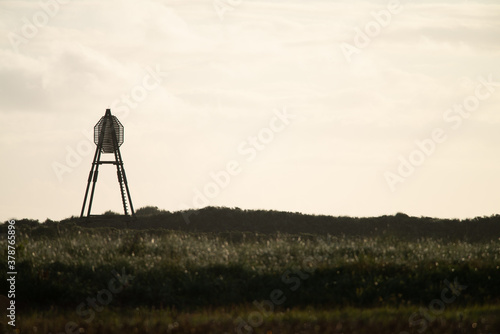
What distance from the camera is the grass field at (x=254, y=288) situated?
14.9 m

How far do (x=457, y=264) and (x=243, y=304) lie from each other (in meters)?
7.64

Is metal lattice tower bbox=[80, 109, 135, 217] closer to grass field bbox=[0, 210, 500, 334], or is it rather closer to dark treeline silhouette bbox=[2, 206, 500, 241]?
dark treeline silhouette bbox=[2, 206, 500, 241]

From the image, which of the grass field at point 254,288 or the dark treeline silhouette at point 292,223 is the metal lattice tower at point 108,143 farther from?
the grass field at point 254,288

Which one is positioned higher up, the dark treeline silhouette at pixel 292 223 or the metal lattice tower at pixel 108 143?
the metal lattice tower at pixel 108 143

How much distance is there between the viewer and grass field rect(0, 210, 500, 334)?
48.9 feet

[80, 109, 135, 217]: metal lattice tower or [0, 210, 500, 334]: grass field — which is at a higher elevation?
[80, 109, 135, 217]: metal lattice tower

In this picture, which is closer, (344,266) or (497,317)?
(497,317)

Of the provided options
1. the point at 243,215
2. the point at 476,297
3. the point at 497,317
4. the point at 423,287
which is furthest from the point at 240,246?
the point at 243,215

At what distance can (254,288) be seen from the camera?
19.3 metres

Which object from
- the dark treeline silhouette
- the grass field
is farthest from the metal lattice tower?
the grass field

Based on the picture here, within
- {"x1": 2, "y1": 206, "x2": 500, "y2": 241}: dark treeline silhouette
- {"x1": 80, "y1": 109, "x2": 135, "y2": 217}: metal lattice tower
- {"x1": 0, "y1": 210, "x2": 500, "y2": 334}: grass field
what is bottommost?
{"x1": 0, "y1": 210, "x2": 500, "y2": 334}: grass field

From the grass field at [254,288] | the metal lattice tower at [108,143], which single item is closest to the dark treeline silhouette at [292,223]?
the metal lattice tower at [108,143]

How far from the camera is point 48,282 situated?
19.4 metres

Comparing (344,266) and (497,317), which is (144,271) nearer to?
(344,266)
